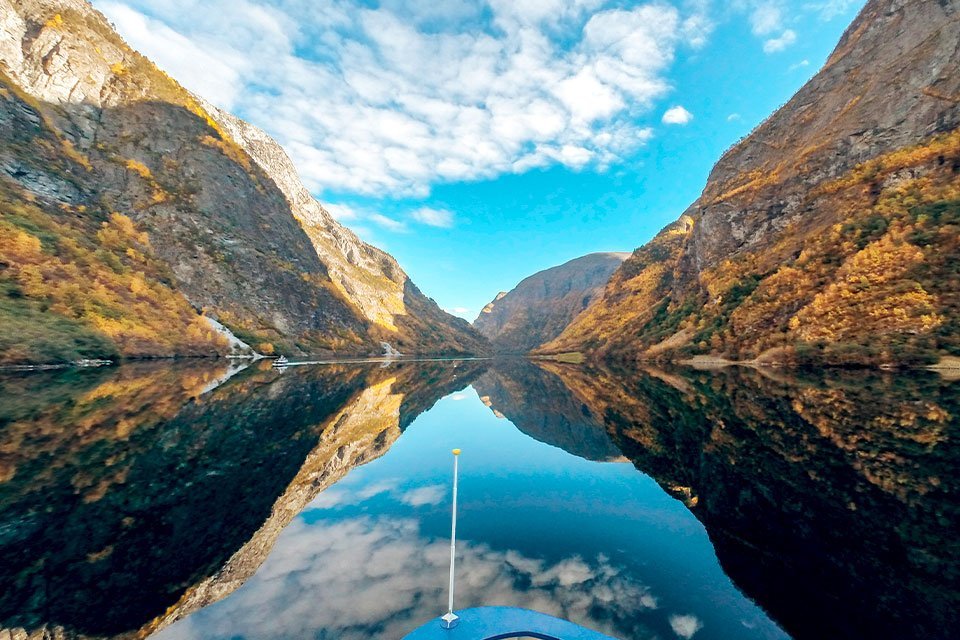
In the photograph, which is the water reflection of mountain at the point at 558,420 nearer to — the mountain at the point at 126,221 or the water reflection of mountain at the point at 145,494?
the water reflection of mountain at the point at 145,494

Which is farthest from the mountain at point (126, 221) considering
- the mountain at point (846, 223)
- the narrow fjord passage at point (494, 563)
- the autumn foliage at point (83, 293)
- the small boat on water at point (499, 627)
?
the mountain at point (846, 223)

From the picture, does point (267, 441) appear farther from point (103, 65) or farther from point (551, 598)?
point (103, 65)

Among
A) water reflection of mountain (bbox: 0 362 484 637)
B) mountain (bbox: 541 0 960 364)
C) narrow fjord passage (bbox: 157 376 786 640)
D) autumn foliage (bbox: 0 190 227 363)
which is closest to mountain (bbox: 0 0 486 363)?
autumn foliage (bbox: 0 190 227 363)

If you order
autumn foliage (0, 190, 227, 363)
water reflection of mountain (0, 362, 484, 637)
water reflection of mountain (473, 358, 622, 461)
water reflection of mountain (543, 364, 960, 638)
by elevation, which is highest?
autumn foliage (0, 190, 227, 363)

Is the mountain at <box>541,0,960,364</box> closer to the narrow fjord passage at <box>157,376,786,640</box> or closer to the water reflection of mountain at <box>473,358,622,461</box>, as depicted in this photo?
the water reflection of mountain at <box>473,358,622,461</box>

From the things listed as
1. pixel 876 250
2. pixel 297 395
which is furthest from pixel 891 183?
pixel 297 395

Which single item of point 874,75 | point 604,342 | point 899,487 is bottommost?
point 899,487
